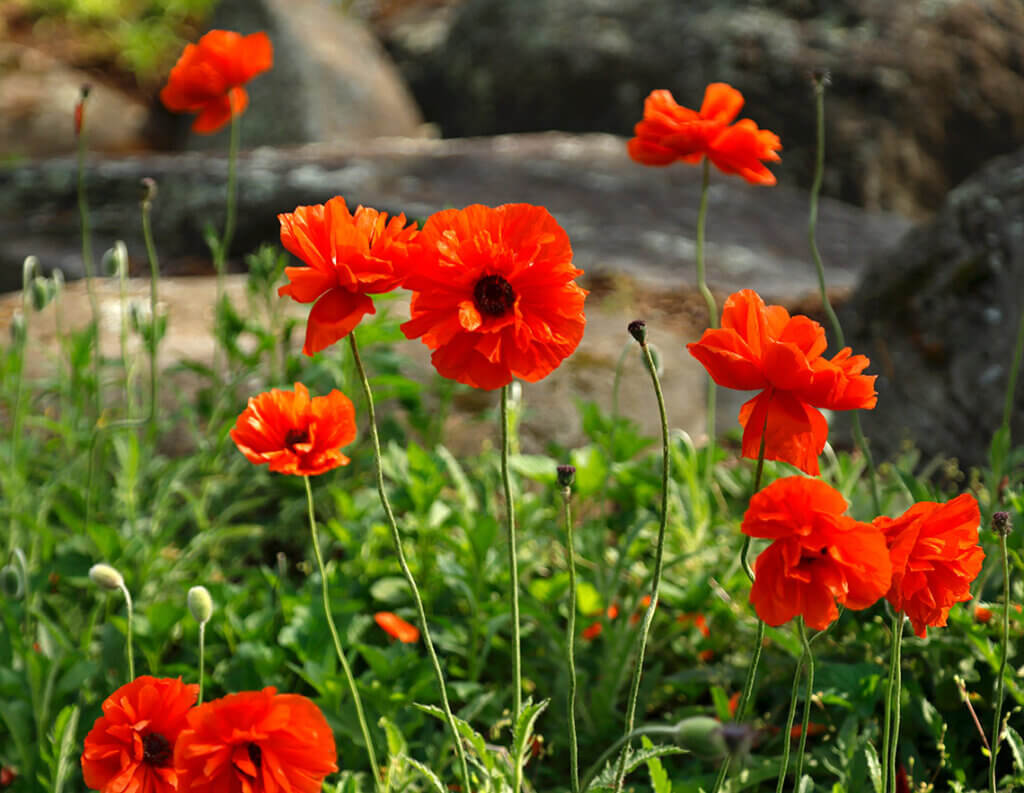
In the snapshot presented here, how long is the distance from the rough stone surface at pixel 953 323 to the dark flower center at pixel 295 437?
1603 mm

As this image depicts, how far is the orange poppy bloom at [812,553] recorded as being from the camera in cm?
77

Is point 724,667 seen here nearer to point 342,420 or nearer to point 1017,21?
point 342,420

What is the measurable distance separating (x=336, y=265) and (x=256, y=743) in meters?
0.42

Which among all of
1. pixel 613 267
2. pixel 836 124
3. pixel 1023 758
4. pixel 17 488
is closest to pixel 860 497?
pixel 1023 758

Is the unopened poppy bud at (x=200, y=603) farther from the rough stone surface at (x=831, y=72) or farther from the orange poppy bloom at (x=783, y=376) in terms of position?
the rough stone surface at (x=831, y=72)

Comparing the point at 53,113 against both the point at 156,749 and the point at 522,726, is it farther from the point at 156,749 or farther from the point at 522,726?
the point at 522,726

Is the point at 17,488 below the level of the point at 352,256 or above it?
below

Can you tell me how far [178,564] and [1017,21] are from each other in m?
5.34

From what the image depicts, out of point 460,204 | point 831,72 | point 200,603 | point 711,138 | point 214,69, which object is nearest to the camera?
point 200,603

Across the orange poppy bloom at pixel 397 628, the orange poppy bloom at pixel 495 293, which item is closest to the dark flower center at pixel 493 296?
the orange poppy bloom at pixel 495 293

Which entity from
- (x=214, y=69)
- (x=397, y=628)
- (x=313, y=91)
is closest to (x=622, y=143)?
(x=313, y=91)

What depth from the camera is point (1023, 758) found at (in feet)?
3.78

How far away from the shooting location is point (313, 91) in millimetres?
5918

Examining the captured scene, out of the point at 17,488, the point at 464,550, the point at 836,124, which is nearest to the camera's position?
the point at 464,550
